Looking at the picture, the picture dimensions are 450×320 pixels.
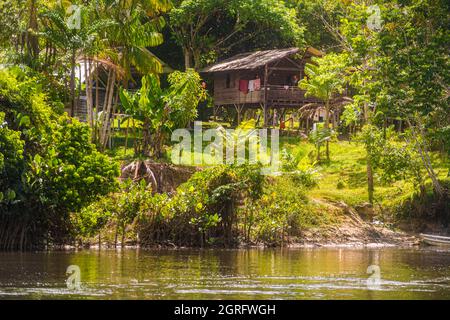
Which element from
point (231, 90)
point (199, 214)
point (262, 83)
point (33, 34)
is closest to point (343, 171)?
point (262, 83)

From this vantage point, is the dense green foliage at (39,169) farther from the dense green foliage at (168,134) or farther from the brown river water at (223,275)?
the brown river water at (223,275)

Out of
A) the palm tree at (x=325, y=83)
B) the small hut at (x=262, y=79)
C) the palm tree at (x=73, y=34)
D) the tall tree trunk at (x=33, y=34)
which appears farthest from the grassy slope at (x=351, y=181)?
the tall tree trunk at (x=33, y=34)

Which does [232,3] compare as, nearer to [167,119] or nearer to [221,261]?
[167,119]

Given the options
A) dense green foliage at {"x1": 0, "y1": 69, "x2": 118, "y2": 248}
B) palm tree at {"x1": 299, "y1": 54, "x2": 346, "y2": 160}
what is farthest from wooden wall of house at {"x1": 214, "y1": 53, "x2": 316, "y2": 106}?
dense green foliage at {"x1": 0, "y1": 69, "x2": 118, "y2": 248}

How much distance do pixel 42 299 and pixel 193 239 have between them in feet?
34.9

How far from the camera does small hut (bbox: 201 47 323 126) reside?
51.0 meters

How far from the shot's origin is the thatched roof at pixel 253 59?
49.8 metres

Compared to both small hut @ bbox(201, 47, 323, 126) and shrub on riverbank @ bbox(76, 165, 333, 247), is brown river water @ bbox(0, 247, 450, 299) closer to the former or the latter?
shrub on riverbank @ bbox(76, 165, 333, 247)

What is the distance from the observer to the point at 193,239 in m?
27.7

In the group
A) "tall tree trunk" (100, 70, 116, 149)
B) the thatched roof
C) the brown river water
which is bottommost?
the brown river water

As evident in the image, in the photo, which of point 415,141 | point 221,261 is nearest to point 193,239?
point 221,261

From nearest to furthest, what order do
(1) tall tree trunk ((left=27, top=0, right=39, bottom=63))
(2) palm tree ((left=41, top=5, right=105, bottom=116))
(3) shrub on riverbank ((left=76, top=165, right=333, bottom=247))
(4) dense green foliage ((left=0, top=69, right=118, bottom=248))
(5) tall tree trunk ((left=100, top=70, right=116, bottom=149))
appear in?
(4) dense green foliage ((left=0, top=69, right=118, bottom=248))
(3) shrub on riverbank ((left=76, top=165, right=333, bottom=247))
(2) palm tree ((left=41, top=5, right=105, bottom=116))
(1) tall tree trunk ((left=27, top=0, right=39, bottom=63))
(5) tall tree trunk ((left=100, top=70, right=116, bottom=149))

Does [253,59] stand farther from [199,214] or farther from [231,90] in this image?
[199,214]

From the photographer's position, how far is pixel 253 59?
168 ft
